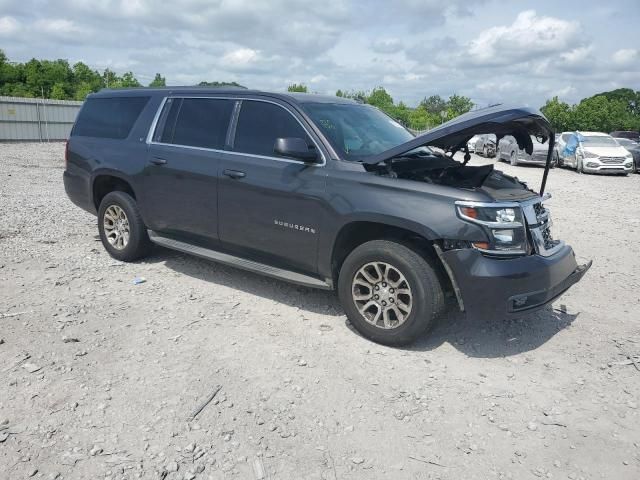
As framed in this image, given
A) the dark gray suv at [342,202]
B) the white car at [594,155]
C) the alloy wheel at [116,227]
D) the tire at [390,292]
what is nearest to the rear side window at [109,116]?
the dark gray suv at [342,202]

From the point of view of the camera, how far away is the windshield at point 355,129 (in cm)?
467

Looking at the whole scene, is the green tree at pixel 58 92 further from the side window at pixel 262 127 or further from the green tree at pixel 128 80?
the side window at pixel 262 127

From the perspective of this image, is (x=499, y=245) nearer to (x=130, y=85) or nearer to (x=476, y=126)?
(x=476, y=126)

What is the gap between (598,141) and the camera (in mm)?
19953

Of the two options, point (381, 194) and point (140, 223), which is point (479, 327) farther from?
point (140, 223)

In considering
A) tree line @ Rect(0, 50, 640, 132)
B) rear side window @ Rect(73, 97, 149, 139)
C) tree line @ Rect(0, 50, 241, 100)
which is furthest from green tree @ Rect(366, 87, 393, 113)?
rear side window @ Rect(73, 97, 149, 139)

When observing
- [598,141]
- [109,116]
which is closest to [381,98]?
[598,141]

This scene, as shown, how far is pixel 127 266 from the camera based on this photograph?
20.1ft

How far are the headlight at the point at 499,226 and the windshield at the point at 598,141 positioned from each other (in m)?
18.0

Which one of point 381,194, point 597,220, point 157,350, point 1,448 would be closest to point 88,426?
point 1,448

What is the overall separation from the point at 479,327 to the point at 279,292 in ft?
6.36

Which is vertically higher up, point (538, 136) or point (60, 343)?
point (538, 136)

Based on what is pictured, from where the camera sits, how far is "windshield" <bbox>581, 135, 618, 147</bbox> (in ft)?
64.6

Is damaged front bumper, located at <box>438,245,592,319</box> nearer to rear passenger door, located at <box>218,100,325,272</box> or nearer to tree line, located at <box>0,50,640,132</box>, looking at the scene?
rear passenger door, located at <box>218,100,325,272</box>
